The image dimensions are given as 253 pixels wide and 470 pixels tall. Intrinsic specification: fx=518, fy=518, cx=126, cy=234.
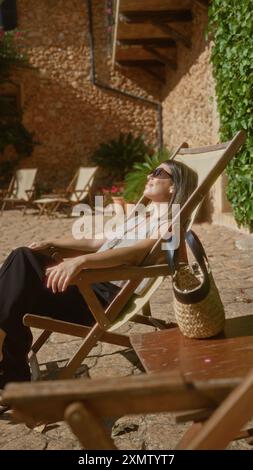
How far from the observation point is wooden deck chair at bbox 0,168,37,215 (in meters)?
10.7

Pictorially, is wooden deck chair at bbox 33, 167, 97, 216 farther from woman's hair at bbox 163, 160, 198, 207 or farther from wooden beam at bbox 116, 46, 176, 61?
woman's hair at bbox 163, 160, 198, 207

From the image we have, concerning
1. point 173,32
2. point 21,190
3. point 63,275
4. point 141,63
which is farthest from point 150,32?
point 63,275

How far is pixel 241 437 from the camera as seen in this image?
1.87 m

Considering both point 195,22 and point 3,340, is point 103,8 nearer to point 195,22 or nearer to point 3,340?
point 195,22

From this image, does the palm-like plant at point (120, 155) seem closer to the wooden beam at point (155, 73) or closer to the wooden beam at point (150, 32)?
the wooden beam at point (155, 73)

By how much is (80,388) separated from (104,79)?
1338cm

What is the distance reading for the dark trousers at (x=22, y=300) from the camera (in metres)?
2.38

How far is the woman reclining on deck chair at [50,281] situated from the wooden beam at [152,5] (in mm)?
6868

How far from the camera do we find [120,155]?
506 inches

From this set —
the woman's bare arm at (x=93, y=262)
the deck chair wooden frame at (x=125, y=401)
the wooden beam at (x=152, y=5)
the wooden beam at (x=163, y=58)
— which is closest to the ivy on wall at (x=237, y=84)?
the wooden beam at (x=152, y=5)

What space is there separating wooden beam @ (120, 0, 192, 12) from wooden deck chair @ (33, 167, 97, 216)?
303cm

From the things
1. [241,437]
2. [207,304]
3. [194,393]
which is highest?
[194,393]

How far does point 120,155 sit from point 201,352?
1127cm
